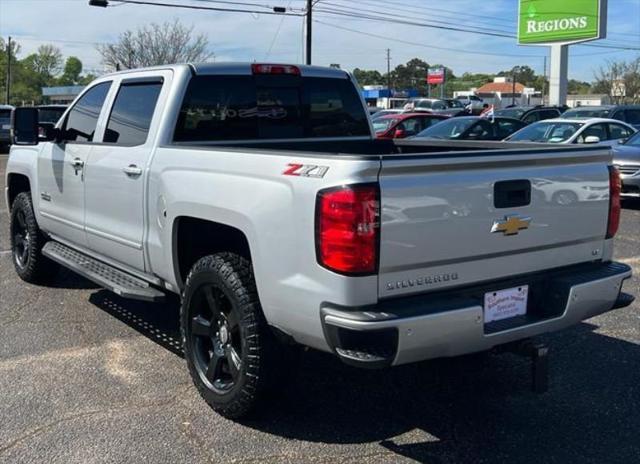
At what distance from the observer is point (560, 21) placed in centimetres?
4078

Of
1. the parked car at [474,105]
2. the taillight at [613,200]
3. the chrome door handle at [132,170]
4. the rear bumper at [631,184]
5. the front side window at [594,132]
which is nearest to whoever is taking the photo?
the taillight at [613,200]

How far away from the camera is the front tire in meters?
3.66

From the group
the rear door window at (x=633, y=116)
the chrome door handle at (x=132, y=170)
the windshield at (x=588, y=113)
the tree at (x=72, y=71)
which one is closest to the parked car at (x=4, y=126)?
the windshield at (x=588, y=113)

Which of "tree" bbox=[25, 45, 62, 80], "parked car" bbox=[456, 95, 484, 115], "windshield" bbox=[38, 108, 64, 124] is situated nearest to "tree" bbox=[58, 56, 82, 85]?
"tree" bbox=[25, 45, 62, 80]

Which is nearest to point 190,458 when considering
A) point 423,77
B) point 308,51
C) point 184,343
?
point 184,343

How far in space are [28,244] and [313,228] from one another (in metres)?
4.40

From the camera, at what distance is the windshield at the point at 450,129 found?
16.5 meters

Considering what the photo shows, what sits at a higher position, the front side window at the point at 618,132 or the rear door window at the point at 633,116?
the rear door window at the point at 633,116

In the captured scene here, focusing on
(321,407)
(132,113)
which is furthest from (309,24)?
(321,407)

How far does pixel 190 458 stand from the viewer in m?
3.57

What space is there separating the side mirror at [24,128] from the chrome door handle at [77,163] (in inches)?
23.0

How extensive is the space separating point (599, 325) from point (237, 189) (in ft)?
11.3

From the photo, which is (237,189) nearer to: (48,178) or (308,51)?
(48,178)

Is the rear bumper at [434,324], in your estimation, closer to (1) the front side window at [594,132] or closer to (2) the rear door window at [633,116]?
(1) the front side window at [594,132]
